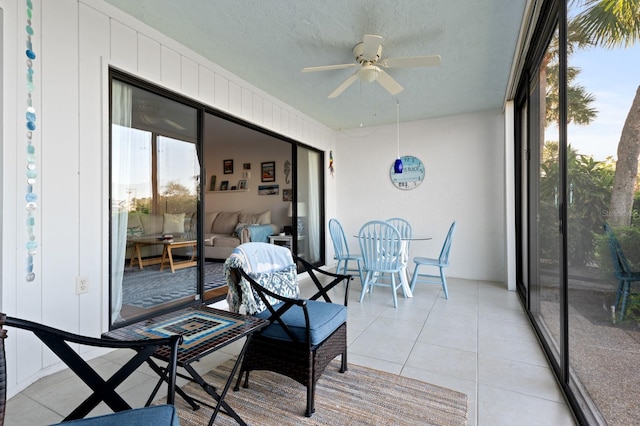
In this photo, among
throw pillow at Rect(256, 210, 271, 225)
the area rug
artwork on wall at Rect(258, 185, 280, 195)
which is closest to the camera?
the area rug

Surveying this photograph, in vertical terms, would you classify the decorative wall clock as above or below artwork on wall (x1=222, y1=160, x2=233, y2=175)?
below

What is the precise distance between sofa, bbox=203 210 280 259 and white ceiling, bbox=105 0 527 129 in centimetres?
271

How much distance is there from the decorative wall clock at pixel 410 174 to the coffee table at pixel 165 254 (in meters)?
3.47

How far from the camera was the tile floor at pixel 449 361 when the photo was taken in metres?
1.60

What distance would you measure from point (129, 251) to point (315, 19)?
2.40m

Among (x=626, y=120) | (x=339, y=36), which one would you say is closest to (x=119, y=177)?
(x=339, y=36)

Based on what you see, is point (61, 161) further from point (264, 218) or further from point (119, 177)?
point (264, 218)

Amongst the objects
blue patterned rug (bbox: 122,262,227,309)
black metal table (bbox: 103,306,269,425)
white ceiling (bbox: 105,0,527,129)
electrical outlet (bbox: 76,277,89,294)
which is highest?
white ceiling (bbox: 105,0,527,129)

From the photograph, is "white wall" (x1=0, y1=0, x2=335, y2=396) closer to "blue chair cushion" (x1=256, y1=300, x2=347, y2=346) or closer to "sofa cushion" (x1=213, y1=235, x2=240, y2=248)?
"blue chair cushion" (x1=256, y1=300, x2=347, y2=346)

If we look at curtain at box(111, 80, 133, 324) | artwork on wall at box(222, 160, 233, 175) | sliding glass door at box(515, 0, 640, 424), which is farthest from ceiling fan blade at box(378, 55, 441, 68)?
artwork on wall at box(222, 160, 233, 175)

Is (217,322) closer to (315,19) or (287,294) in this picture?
(287,294)

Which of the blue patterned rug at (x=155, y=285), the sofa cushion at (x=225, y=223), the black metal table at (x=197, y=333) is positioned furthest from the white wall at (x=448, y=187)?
the black metal table at (x=197, y=333)

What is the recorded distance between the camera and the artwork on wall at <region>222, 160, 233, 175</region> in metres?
7.17

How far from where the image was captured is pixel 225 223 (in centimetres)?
655
